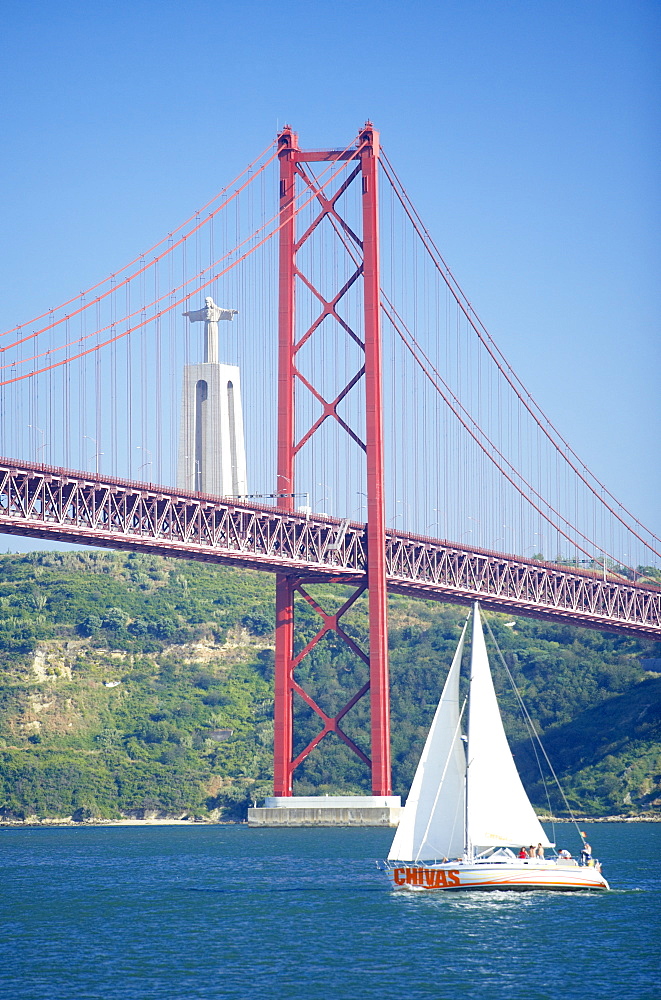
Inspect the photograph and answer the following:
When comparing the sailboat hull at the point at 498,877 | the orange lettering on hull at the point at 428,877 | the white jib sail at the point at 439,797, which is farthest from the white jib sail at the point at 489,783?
the orange lettering on hull at the point at 428,877

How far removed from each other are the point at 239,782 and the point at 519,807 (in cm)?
6156

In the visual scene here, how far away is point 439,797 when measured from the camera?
48.2 m

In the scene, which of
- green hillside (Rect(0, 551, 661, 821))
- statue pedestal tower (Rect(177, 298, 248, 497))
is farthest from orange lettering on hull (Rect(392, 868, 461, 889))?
statue pedestal tower (Rect(177, 298, 248, 497))

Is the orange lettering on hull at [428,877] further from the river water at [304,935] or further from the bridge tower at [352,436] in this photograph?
the bridge tower at [352,436]

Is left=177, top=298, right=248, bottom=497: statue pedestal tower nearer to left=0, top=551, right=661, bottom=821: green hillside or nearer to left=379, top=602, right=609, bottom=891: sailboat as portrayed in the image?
left=0, top=551, right=661, bottom=821: green hillside

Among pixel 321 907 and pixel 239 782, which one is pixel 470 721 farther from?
pixel 239 782

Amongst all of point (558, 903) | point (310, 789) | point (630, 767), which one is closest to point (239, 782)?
point (310, 789)

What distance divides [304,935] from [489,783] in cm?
844

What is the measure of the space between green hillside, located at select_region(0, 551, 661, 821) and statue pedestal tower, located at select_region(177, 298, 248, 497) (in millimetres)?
12136

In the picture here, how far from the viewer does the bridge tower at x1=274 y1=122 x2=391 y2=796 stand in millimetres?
78500

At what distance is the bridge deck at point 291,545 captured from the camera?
6838cm

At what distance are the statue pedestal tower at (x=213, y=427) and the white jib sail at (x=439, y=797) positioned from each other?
76877mm

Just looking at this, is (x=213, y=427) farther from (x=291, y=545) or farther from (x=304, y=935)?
(x=304, y=935)

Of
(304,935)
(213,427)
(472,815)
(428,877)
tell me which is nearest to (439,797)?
(472,815)
